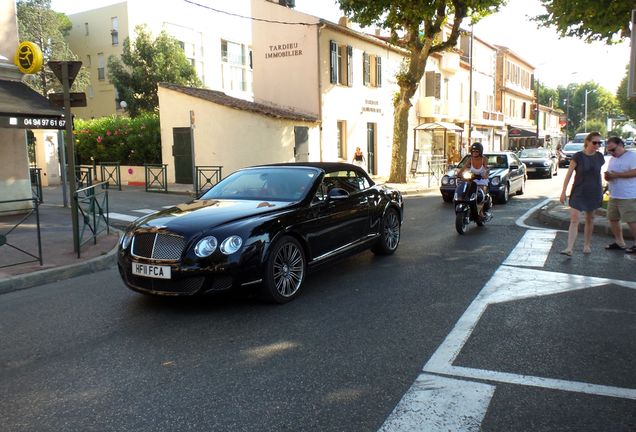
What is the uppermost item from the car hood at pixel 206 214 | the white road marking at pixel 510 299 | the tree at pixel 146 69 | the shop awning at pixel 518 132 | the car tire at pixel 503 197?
the tree at pixel 146 69

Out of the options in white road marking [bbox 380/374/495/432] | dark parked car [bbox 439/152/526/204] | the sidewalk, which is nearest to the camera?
white road marking [bbox 380/374/495/432]

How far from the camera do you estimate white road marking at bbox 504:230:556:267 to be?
24.4 ft

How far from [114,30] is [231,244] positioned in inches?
1544

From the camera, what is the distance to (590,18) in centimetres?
1365

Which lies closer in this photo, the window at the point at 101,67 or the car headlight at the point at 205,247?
the car headlight at the point at 205,247

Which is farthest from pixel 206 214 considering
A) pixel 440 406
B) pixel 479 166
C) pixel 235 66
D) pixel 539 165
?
pixel 235 66

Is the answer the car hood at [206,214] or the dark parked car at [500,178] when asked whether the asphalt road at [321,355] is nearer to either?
the car hood at [206,214]

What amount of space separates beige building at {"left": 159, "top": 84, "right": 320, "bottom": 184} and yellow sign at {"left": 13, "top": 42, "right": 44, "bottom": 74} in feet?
26.4

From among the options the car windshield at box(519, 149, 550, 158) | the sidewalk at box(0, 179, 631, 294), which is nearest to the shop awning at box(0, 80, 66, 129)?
the sidewalk at box(0, 179, 631, 294)

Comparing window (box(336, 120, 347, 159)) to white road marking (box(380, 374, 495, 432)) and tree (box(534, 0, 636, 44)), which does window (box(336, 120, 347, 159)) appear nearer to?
tree (box(534, 0, 636, 44))

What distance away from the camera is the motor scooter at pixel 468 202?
987 cm

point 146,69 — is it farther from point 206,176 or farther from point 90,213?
point 90,213

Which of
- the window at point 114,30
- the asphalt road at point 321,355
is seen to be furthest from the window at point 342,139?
the window at point 114,30

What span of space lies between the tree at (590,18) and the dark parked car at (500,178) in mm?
4012
